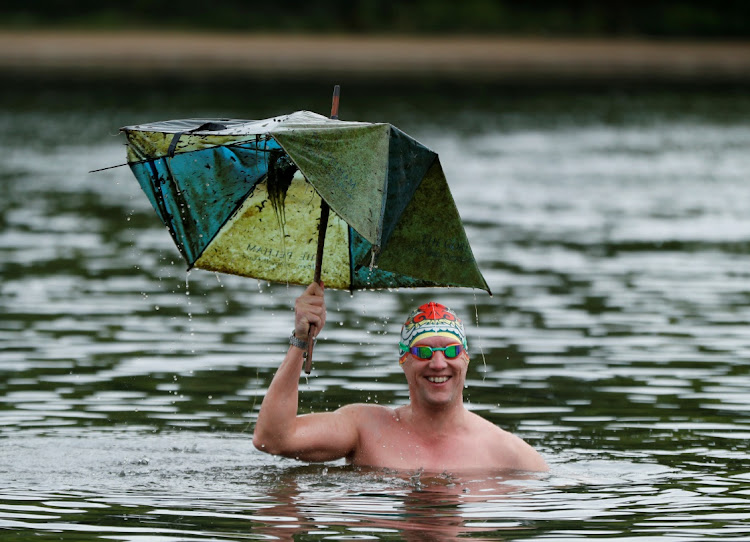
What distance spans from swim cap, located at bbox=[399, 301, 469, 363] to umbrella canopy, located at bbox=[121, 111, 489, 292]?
0.64ft

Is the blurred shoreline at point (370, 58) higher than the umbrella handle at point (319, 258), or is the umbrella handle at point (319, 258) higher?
the blurred shoreline at point (370, 58)

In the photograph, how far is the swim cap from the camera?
964 centimetres

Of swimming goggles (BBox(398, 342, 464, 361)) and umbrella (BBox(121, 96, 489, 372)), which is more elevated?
umbrella (BBox(121, 96, 489, 372))

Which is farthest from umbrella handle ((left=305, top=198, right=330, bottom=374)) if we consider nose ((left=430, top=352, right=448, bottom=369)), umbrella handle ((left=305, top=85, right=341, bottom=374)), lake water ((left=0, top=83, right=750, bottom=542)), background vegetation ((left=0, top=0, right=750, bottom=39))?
background vegetation ((left=0, top=0, right=750, bottom=39))

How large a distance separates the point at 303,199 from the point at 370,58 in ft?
184

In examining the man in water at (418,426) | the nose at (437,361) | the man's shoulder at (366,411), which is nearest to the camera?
the man in water at (418,426)

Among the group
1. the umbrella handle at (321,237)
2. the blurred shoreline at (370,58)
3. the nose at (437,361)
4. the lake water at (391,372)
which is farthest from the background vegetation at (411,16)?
the nose at (437,361)

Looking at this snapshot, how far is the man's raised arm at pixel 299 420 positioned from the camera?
29.5 feet

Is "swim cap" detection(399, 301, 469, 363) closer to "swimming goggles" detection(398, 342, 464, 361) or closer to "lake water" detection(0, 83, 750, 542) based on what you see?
"swimming goggles" detection(398, 342, 464, 361)

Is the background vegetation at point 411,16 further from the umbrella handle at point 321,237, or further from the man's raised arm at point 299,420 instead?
the umbrella handle at point 321,237

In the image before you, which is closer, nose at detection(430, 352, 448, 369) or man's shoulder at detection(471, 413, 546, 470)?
nose at detection(430, 352, 448, 369)

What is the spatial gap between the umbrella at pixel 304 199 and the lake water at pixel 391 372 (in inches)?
10.7

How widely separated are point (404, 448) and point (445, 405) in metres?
0.46

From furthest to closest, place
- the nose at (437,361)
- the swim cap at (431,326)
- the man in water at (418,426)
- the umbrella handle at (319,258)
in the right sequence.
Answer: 1. the swim cap at (431,326)
2. the nose at (437,361)
3. the man in water at (418,426)
4. the umbrella handle at (319,258)
